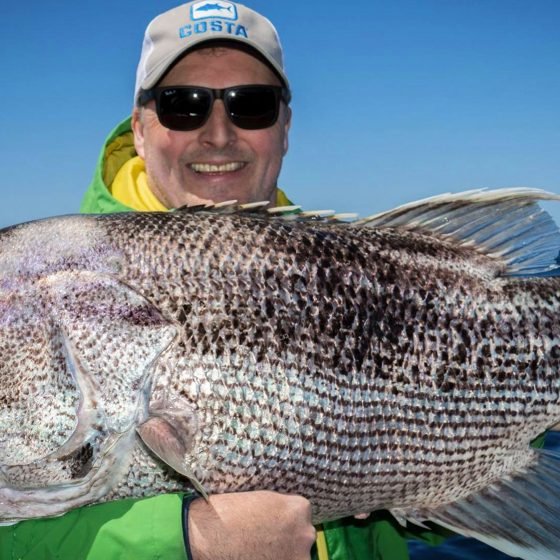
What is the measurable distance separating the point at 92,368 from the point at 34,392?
0.24 meters

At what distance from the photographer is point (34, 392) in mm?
2645

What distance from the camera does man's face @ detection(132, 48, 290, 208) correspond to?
14.1 ft

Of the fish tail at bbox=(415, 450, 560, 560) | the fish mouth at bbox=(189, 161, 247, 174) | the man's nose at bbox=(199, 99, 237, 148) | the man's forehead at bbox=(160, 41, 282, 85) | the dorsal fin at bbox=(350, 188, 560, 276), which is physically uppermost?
the man's forehead at bbox=(160, 41, 282, 85)

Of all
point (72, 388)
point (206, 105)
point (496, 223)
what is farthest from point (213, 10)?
point (72, 388)

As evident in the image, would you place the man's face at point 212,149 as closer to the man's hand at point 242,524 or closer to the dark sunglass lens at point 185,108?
the dark sunglass lens at point 185,108

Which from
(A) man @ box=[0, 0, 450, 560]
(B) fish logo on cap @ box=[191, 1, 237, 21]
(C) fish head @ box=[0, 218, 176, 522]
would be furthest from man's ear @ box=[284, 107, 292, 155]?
(C) fish head @ box=[0, 218, 176, 522]

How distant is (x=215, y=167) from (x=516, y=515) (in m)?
2.53

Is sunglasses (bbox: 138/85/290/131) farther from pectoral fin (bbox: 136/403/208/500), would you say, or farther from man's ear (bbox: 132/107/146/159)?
pectoral fin (bbox: 136/403/208/500)

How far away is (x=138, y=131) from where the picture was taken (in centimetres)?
464

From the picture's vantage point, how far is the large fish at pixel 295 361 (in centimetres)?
262

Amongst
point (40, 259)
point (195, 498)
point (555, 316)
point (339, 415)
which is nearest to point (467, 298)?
point (555, 316)

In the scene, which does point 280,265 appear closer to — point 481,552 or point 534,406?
point 534,406

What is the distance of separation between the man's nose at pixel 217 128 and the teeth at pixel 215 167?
119mm

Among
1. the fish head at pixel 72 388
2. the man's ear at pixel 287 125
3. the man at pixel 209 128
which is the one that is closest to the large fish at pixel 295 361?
the fish head at pixel 72 388
